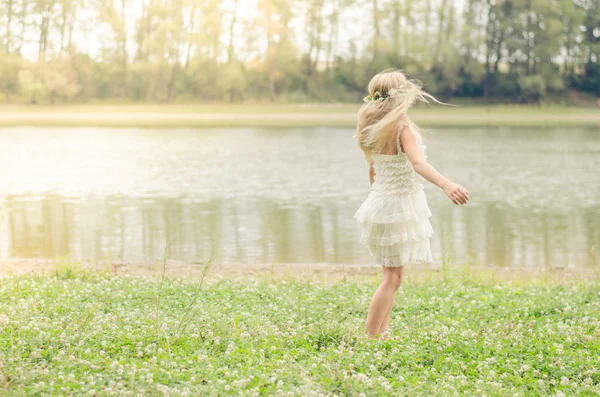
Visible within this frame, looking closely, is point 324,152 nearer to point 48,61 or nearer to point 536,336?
point 536,336

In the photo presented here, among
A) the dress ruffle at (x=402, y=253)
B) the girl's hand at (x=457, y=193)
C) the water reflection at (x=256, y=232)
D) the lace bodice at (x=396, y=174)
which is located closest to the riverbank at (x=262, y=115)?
the water reflection at (x=256, y=232)

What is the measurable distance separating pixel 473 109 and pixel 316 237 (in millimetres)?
57225

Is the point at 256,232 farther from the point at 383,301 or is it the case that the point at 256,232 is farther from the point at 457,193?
the point at 457,193

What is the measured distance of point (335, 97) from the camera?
232ft

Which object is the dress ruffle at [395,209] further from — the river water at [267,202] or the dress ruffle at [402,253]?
the river water at [267,202]

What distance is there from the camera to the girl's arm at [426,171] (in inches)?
231

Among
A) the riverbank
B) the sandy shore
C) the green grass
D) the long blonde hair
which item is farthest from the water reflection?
the riverbank

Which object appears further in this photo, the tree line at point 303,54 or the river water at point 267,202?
Result: the tree line at point 303,54

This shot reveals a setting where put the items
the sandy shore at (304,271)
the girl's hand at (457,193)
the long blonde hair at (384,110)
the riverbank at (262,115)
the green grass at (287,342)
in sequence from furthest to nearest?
the riverbank at (262,115) → the sandy shore at (304,271) → the long blonde hair at (384,110) → the girl's hand at (457,193) → the green grass at (287,342)

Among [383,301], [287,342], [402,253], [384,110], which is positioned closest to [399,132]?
[384,110]

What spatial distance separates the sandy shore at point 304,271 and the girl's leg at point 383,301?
11.2 ft

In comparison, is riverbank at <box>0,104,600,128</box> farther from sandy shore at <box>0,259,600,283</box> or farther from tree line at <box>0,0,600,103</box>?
sandy shore at <box>0,259,600,283</box>

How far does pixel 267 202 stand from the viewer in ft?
66.4

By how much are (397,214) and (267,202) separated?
13.9 metres
